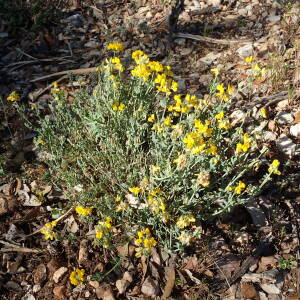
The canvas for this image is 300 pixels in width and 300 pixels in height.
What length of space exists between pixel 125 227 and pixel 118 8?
4283mm

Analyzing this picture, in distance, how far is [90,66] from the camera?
484 centimetres

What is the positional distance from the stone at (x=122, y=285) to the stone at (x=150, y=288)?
0.14 metres

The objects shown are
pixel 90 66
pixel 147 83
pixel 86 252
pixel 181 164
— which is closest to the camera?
pixel 181 164

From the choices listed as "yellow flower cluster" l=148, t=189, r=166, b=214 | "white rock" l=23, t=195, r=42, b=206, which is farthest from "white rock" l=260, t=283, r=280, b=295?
A: "white rock" l=23, t=195, r=42, b=206

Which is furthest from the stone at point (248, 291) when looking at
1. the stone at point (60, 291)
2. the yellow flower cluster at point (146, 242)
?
the stone at point (60, 291)

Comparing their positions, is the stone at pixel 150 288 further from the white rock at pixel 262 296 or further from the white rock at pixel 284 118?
the white rock at pixel 284 118

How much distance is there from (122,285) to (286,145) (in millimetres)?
2258

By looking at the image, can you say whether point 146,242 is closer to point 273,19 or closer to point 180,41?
point 180,41

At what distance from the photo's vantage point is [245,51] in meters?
4.79

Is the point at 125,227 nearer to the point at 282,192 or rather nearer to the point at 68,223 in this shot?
the point at 68,223

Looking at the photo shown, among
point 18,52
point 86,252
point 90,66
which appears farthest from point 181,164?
point 18,52

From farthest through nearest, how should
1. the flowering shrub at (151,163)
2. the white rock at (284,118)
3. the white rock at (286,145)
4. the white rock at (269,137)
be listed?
the white rock at (284,118) < the white rock at (269,137) < the white rock at (286,145) < the flowering shrub at (151,163)

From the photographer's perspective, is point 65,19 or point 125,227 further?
point 65,19

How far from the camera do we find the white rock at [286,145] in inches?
138
